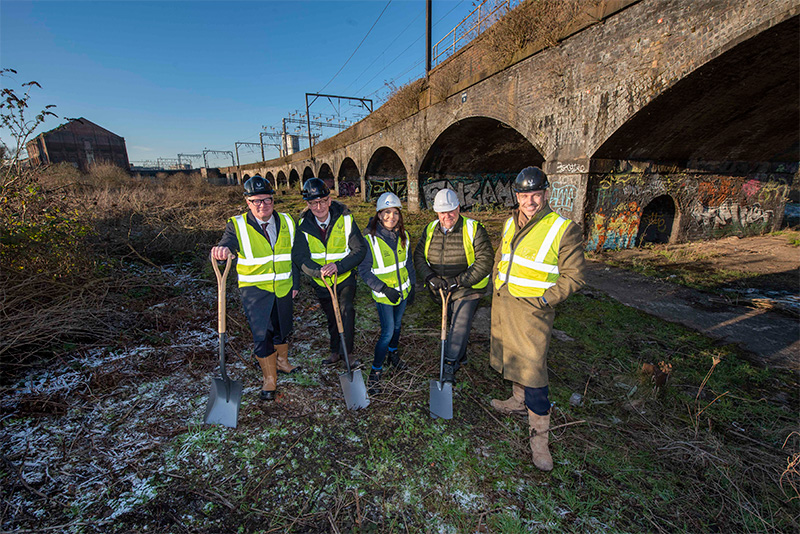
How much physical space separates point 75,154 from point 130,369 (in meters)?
57.8

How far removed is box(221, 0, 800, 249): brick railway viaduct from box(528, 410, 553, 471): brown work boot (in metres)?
5.85

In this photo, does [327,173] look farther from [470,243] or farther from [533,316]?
[533,316]

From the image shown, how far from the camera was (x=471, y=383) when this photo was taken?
334 centimetres

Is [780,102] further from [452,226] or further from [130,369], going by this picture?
[130,369]

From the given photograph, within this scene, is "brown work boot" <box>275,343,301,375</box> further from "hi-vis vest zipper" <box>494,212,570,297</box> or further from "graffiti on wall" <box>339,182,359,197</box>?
"graffiti on wall" <box>339,182,359,197</box>

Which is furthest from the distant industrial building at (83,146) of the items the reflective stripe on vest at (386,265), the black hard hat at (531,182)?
the black hard hat at (531,182)

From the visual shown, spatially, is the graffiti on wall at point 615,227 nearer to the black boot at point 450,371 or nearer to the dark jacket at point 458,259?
the dark jacket at point 458,259

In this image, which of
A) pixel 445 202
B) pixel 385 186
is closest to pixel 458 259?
pixel 445 202

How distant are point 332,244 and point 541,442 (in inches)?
102

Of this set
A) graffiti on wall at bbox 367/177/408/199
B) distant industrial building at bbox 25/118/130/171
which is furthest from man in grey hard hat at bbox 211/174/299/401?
distant industrial building at bbox 25/118/130/171

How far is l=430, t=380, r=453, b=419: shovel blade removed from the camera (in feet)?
9.14

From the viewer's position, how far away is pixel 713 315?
4871 millimetres

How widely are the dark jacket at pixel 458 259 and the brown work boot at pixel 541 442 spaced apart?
1.21m

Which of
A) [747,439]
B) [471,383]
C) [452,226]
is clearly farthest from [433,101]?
[747,439]
